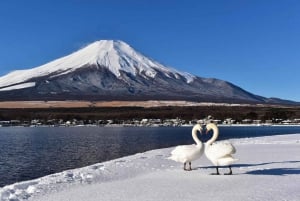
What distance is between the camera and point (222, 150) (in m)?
15.2

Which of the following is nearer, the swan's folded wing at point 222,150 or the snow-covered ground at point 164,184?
the snow-covered ground at point 164,184

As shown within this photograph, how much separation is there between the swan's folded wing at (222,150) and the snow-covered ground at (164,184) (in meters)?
0.74

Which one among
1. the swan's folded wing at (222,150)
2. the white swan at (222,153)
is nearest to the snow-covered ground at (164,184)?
the white swan at (222,153)

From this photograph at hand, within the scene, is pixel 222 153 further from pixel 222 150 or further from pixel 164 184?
pixel 164 184

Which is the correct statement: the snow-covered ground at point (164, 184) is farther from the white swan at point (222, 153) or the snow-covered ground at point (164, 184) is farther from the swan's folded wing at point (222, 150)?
the swan's folded wing at point (222, 150)

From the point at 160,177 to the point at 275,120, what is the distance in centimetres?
10010

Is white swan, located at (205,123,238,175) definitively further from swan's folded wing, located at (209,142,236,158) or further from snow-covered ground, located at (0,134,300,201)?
snow-covered ground, located at (0,134,300,201)

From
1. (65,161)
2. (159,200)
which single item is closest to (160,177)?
(159,200)

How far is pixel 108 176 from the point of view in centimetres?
1614

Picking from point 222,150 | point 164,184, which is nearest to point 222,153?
point 222,150

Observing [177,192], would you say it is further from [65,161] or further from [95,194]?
[65,161]

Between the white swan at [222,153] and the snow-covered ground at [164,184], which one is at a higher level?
the white swan at [222,153]

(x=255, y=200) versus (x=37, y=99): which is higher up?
(x=37, y=99)

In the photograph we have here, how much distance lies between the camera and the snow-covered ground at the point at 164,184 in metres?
11.9
